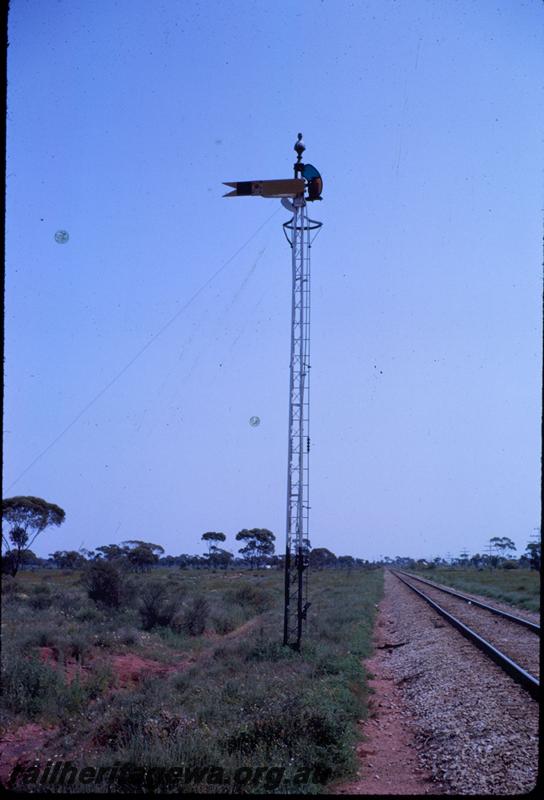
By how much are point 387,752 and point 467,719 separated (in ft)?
4.81

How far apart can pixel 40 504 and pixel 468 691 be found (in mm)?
46429

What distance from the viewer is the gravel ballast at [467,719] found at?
24.2ft

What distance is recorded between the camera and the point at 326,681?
1192 cm

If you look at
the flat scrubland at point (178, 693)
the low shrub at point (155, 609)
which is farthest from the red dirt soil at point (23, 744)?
the low shrub at point (155, 609)

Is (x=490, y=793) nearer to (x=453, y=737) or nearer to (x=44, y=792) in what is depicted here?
(x=453, y=737)

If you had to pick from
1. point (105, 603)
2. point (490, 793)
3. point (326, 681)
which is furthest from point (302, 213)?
point (105, 603)

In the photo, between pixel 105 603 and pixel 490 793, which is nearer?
pixel 490 793

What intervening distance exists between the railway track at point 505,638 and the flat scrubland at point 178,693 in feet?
9.12

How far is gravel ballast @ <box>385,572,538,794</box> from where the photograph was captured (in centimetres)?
738

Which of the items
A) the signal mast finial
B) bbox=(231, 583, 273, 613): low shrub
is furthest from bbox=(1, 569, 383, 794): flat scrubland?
the signal mast finial

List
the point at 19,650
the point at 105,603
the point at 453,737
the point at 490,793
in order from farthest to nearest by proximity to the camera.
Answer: the point at 105,603 < the point at 19,650 < the point at 453,737 < the point at 490,793

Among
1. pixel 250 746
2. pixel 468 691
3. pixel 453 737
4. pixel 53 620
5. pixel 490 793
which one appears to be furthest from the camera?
pixel 53 620

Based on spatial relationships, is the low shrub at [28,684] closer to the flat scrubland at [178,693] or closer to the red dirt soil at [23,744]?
the flat scrubland at [178,693]

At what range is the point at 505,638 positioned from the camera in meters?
17.8
